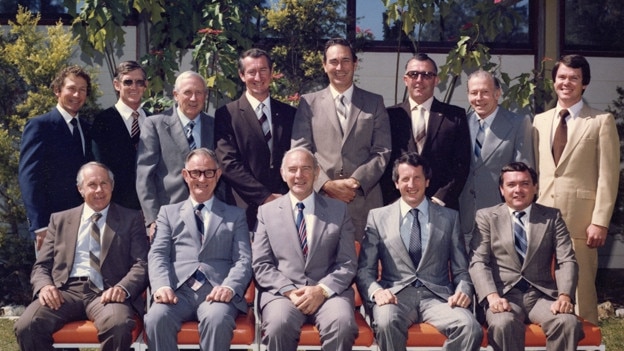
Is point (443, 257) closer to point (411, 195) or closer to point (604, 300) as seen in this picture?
point (411, 195)

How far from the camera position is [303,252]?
14.4 feet

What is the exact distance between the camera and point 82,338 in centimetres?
409

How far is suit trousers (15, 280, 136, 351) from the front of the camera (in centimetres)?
405

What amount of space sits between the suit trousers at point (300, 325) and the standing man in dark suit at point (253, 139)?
870mm

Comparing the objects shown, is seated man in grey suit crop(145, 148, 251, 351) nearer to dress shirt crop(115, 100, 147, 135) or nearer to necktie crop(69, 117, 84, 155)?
dress shirt crop(115, 100, 147, 135)

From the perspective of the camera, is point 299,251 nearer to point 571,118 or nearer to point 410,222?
point 410,222

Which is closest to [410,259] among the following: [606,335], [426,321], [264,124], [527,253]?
[426,321]

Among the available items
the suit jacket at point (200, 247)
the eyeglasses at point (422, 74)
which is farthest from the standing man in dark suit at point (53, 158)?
the eyeglasses at point (422, 74)

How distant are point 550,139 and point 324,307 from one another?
1.91m

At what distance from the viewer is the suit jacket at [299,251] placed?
432cm

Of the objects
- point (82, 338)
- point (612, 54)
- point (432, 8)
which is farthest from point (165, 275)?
point (612, 54)

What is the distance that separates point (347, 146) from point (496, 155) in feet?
3.23

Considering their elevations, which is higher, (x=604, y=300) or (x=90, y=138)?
(x=90, y=138)

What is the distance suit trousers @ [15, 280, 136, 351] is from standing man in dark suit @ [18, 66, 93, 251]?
2.27 feet
